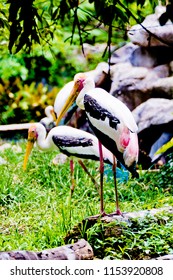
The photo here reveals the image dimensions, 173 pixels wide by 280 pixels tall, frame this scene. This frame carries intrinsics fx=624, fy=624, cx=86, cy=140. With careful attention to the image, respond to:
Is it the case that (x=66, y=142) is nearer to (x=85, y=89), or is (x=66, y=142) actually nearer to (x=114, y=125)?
(x=85, y=89)

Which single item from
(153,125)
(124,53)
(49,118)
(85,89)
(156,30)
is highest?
(85,89)

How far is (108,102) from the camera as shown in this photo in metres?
2.23

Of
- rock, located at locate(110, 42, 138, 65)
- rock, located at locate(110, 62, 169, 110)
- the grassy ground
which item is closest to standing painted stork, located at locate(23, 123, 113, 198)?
the grassy ground

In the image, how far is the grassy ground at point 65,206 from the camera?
214cm

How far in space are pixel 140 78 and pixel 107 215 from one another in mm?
1827

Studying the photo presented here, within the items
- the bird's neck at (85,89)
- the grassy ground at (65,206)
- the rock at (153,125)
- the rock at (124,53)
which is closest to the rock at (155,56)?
the rock at (124,53)

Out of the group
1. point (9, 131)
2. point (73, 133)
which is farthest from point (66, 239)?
point (9, 131)

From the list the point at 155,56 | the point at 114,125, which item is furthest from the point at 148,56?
the point at 114,125

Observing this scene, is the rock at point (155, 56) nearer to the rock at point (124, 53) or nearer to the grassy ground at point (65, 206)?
the rock at point (124, 53)

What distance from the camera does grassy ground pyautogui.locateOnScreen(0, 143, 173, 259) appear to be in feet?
7.02

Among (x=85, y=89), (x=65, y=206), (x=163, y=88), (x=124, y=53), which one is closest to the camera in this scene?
(x=85, y=89)

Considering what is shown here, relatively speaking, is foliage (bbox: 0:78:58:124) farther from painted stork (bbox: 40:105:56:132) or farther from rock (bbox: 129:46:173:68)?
rock (bbox: 129:46:173:68)

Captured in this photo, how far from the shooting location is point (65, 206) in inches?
101

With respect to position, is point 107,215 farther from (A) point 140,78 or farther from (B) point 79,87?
(A) point 140,78
